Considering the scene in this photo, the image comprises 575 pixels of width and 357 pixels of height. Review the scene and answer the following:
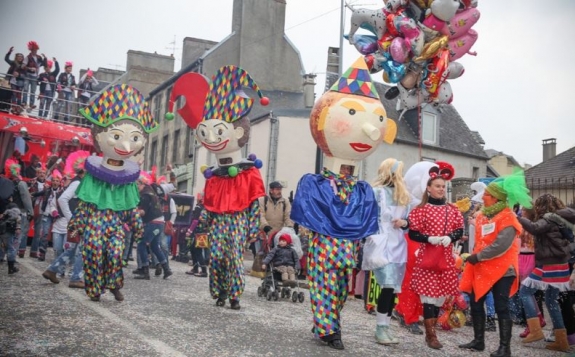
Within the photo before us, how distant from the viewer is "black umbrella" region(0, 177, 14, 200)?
966 centimetres

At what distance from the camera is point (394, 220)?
628 centimetres

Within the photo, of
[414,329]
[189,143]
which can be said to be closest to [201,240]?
[414,329]

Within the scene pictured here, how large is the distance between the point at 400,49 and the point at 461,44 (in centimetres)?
102

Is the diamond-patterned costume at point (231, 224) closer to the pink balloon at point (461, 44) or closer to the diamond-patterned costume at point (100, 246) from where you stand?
the diamond-patterned costume at point (100, 246)

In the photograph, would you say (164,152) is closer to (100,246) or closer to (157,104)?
(157,104)

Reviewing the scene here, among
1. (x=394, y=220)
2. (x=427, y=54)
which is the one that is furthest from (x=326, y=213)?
(x=427, y=54)

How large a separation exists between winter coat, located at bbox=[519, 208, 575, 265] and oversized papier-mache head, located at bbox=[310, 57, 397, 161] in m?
2.25

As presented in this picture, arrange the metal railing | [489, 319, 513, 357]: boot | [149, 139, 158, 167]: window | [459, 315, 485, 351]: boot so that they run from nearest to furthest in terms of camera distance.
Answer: [489, 319, 513, 357]: boot < [459, 315, 485, 351]: boot < the metal railing < [149, 139, 158, 167]: window

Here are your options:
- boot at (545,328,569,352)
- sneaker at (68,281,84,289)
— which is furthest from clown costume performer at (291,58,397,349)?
sneaker at (68,281,84,289)

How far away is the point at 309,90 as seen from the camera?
28891 mm

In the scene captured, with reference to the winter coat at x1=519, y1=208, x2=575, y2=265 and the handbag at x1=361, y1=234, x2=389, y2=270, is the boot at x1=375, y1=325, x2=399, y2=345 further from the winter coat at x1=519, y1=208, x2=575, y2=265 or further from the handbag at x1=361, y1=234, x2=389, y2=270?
the winter coat at x1=519, y1=208, x2=575, y2=265

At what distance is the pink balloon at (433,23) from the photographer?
788 cm

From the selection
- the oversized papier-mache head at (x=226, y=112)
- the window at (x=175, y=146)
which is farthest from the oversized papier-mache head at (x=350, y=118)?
the window at (x=175, y=146)

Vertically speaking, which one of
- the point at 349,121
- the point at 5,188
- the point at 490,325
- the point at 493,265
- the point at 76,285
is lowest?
the point at 490,325
